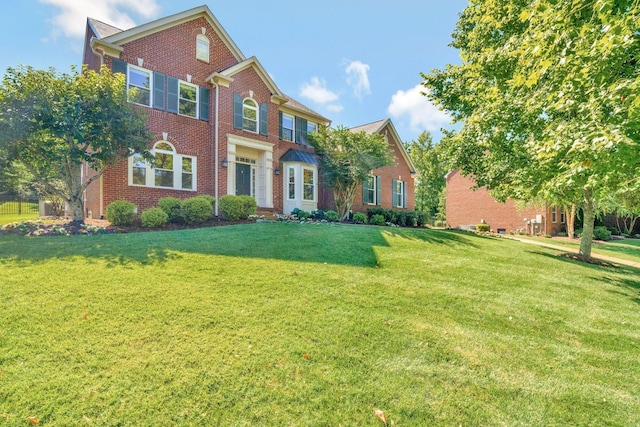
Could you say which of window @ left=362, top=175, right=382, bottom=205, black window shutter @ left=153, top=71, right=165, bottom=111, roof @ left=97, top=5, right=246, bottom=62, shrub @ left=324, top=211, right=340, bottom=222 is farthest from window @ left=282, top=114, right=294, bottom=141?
black window shutter @ left=153, top=71, right=165, bottom=111

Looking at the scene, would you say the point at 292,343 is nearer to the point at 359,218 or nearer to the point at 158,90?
the point at 158,90

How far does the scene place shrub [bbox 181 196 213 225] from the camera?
33.2 feet

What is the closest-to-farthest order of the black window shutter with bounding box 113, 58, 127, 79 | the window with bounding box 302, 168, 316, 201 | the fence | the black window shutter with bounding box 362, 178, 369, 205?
the black window shutter with bounding box 113, 58, 127, 79, the window with bounding box 302, 168, 316, 201, the black window shutter with bounding box 362, 178, 369, 205, the fence

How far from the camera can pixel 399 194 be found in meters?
21.9

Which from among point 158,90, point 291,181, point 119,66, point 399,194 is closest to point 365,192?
point 399,194

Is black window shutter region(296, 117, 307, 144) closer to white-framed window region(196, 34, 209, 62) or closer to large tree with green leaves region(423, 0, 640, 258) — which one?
white-framed window region(196, 34, 209, 62)

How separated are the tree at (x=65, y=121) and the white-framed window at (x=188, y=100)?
333cm

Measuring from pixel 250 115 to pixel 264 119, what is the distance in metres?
0.68

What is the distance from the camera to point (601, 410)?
272 cm

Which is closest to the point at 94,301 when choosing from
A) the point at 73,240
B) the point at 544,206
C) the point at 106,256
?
the point at 106,256

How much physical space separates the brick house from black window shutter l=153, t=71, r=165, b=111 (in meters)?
0.04

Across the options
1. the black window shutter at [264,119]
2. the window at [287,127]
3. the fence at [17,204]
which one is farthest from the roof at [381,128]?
the fence at [17,204]

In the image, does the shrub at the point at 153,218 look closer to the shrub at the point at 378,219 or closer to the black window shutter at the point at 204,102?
the black window shutter at the point at 204,102

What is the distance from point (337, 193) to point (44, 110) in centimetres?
1168
